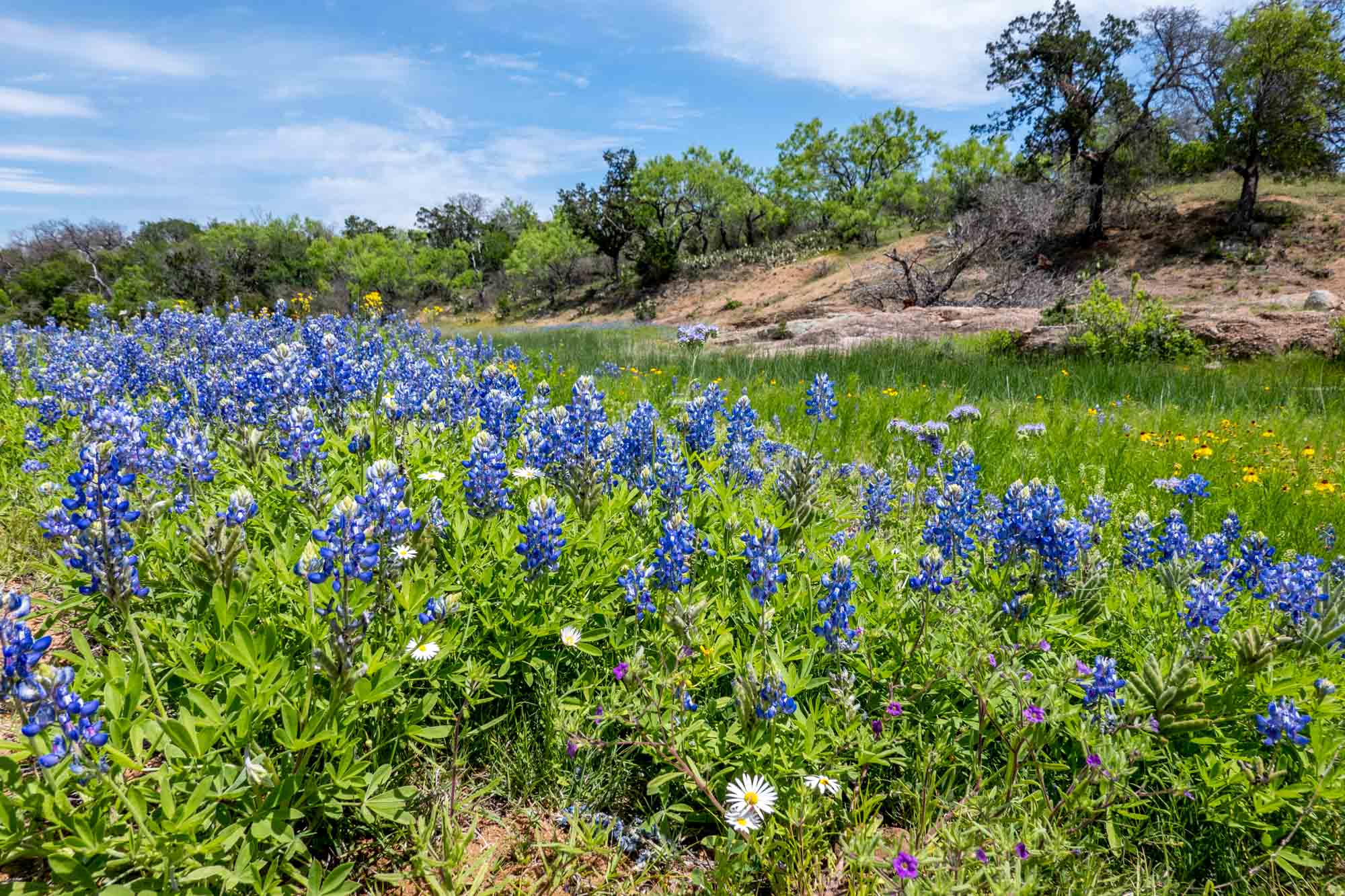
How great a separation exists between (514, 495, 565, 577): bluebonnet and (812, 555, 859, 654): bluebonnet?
3.26 ft

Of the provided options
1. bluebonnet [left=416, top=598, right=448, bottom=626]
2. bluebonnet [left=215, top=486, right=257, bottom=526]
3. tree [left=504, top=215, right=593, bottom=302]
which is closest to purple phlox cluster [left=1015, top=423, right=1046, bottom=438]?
bluebonnet [left=416, top=598, right=448, bottom=626]

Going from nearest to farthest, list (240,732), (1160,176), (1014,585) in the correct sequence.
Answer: (240,732) < (1014,585) < (1160,176)

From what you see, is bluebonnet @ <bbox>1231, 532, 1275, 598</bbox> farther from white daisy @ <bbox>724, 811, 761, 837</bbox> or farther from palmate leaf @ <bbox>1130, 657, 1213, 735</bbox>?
white daisy @ <bbox>724, 811, 761, 837</bbox>

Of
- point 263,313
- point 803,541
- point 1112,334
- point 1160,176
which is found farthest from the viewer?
point 1160,176

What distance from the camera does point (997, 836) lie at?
6.24 ft

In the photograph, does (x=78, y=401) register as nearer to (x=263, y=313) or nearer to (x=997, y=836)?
(x=997, y=836)

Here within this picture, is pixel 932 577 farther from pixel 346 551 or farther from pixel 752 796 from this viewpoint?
pixel 346 551

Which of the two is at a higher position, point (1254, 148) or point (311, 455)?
point (1254, 148)

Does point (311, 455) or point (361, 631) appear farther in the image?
point (311, 455)

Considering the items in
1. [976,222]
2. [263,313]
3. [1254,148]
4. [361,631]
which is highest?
[1254,148]

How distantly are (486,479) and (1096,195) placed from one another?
3694 cm

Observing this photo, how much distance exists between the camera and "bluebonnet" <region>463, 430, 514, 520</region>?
2.70 metres

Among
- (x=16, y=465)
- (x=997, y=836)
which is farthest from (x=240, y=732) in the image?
(x=16, y=465)

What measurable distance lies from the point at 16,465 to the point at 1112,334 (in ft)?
47.0
